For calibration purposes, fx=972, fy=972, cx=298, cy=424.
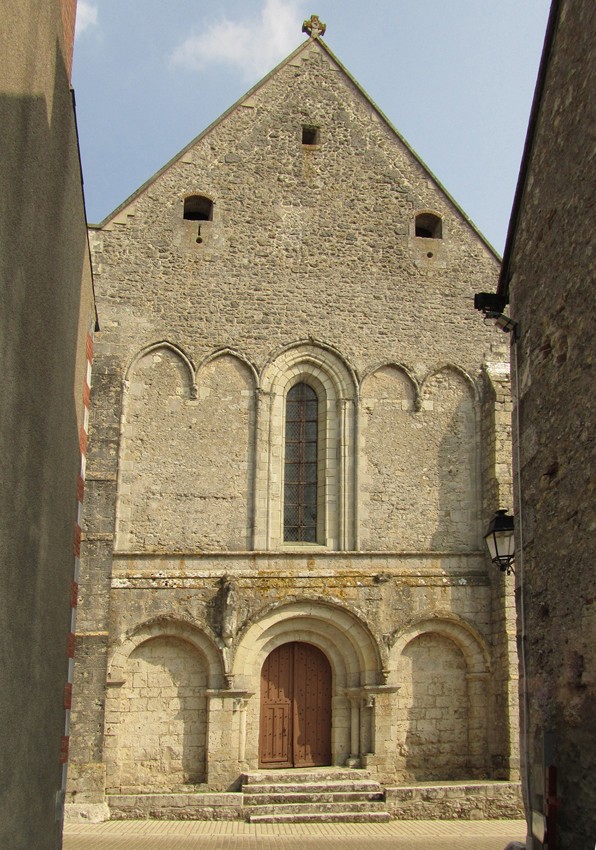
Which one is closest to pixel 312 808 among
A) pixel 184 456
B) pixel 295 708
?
pixel 295 708

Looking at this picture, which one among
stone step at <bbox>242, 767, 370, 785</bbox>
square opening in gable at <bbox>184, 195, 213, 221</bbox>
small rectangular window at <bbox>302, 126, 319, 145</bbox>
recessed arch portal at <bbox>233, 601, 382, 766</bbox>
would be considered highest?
small rectangular window at <bbox>302, 126, 319, 145</bbox>

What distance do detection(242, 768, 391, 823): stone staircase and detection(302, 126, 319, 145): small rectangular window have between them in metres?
10.1

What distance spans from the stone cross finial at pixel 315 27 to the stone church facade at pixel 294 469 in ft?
0.96

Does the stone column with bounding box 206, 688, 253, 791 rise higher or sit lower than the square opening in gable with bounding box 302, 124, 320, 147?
lower

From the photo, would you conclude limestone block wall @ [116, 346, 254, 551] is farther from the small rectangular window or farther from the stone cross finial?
the stone cross finial

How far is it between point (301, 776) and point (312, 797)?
427mm

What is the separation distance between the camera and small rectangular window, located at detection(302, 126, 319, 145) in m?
16.5

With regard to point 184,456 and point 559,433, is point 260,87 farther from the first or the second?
point 559,433

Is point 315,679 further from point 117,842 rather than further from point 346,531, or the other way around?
point 117,842

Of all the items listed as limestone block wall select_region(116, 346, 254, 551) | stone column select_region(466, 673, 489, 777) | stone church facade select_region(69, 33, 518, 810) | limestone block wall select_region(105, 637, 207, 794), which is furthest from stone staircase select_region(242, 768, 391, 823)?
limestone block wall select_region(116, 346, 254, 551)

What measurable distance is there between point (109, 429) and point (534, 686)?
27.9 feet

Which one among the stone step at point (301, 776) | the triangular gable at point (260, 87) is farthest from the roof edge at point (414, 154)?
the stone step at point (301, 776)

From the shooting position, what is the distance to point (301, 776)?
1335cm

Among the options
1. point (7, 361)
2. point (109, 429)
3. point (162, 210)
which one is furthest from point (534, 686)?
point (162, 210)
